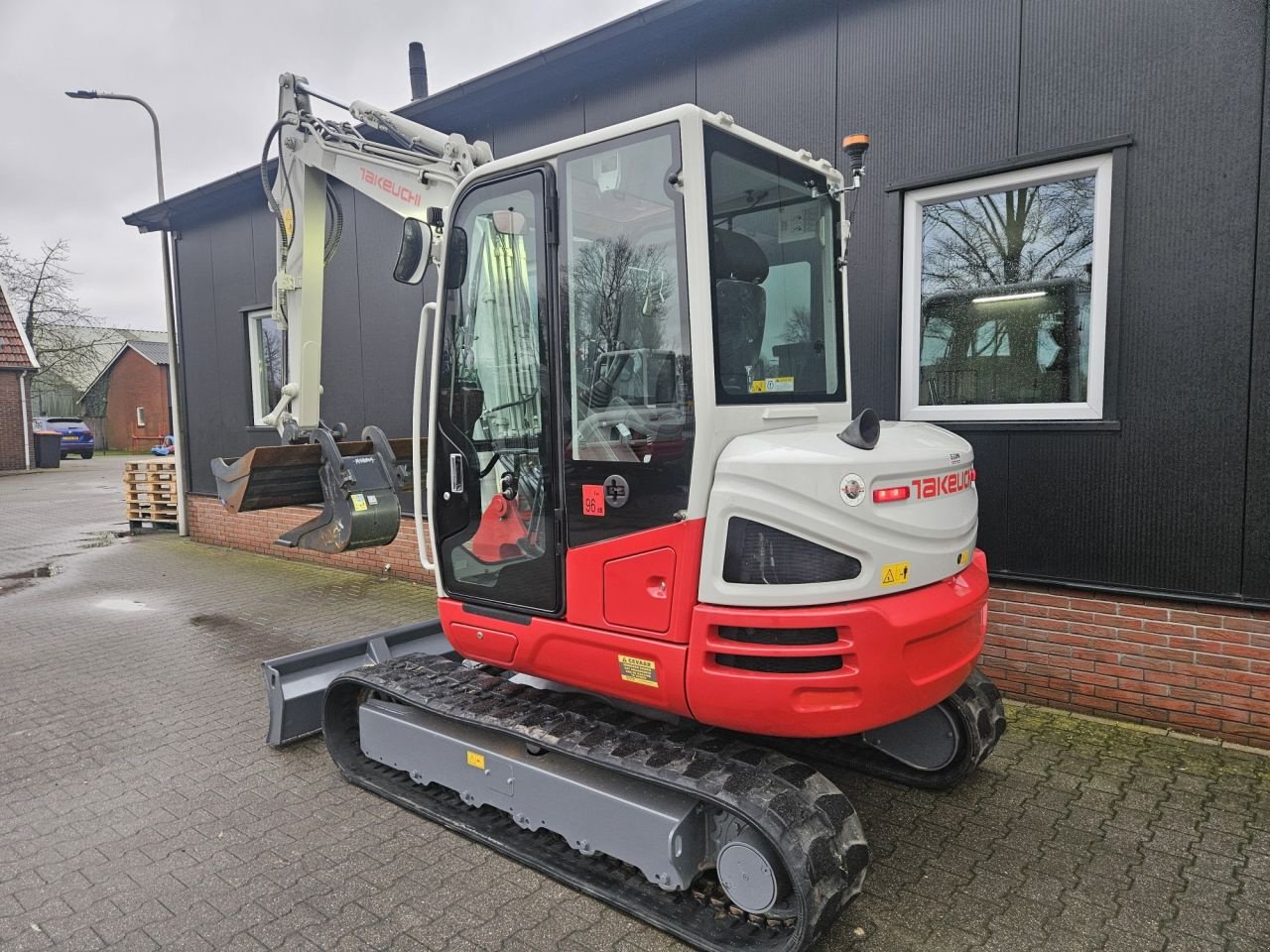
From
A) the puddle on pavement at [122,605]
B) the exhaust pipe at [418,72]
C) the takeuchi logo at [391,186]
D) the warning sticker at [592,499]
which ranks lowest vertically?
the puddle on pavement at [122,605]

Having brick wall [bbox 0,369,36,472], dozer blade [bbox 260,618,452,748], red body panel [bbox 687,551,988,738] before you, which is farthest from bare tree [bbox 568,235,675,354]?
brick wall [bbox 0,369,36,472]

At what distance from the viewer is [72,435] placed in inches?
1296

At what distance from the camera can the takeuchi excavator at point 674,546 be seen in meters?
2.62

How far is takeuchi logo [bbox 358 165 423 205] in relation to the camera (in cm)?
422

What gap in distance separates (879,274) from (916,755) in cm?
293

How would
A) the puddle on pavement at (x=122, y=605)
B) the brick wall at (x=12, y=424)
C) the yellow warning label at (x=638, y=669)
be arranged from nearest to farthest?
the yellow warning label at (x=638, y=669) < the puddle on pavement at (x=122, y=605) < the brick wall at (x=12, y=424)

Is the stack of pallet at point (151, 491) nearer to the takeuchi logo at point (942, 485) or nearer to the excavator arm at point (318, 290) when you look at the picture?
the excavator arm at point (318, 290)

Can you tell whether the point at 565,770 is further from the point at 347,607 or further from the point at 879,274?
the point at 347,607

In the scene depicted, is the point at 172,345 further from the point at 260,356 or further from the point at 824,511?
the point at 824,511

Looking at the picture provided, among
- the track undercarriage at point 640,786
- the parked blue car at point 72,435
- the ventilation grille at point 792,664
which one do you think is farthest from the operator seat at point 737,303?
the parked blue car at point 72,435

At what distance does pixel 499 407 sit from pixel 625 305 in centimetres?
75

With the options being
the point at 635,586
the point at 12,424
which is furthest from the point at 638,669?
the point at 12,424

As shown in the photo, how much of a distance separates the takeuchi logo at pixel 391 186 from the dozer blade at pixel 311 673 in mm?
2450

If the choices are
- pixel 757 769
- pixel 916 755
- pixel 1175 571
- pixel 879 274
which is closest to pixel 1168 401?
pixel 1175 571
